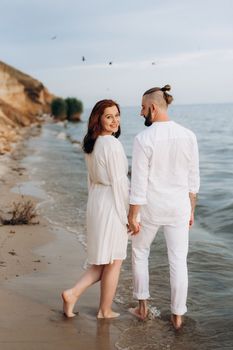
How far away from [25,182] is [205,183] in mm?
5063

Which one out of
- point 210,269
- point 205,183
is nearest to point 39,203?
point 210,269

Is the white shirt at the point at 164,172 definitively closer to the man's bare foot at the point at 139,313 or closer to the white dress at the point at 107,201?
the white dress at the point at 107,201

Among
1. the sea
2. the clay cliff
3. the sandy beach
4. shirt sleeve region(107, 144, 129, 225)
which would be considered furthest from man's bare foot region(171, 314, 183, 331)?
the clay cliff

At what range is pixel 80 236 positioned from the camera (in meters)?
8.38

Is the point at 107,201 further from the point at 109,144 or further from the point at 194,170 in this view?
the point at 194,170

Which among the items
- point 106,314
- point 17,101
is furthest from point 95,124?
point 17,101

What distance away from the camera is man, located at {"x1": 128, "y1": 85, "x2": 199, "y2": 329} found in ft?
14.6

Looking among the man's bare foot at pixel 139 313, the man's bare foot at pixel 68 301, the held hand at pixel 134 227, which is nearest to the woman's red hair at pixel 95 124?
the held hand at pixel 134 227

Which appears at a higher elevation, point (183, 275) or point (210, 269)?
point (183, 275)

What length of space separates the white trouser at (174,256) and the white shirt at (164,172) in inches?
3.9

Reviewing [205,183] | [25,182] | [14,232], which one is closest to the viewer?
[14,232]

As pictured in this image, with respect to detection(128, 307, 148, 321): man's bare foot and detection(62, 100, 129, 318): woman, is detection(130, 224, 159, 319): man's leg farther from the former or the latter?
detection(62, 100, 129, 318): woman

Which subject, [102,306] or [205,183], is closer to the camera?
[102,306]

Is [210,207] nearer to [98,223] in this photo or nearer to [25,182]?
[25,182]
